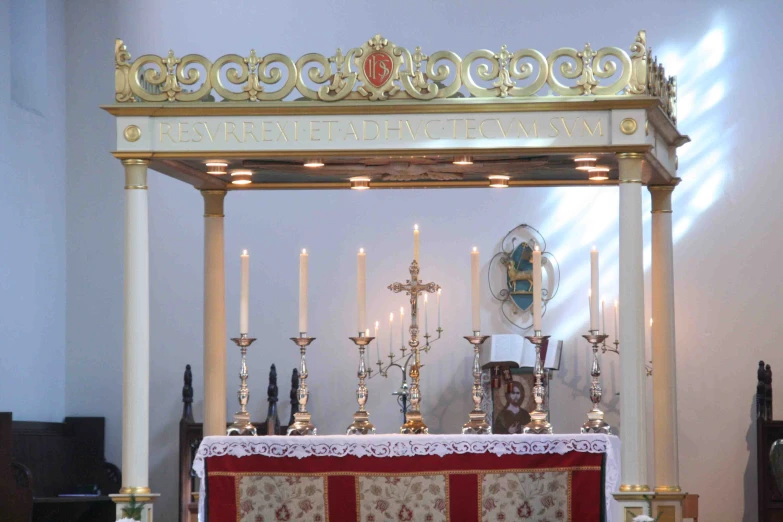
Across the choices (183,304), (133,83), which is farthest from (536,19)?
(133,83)

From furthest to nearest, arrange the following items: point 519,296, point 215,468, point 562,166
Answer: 1. point 519,296
2. point 562,166
3. point 215,468

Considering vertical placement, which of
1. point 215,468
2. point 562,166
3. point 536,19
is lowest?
point 215,468

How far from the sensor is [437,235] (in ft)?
40.0

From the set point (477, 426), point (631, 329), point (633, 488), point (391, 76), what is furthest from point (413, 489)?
point (391, 76)

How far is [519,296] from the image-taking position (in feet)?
39.3

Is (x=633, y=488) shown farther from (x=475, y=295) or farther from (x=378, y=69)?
(x=378, y=69)

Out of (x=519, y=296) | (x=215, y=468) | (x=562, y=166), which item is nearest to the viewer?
(x=215, y=468)

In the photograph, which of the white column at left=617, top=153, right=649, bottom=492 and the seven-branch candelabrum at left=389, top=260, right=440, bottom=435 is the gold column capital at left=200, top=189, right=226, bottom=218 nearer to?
the seven-branch candelabrum at left=389, top=260, right=440, bottom=435

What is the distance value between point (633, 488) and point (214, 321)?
346 cm

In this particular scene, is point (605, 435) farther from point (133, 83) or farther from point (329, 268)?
point (329, 268)

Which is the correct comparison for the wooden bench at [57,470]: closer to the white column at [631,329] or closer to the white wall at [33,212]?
the white wall at [33,212]

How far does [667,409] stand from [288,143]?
337cm

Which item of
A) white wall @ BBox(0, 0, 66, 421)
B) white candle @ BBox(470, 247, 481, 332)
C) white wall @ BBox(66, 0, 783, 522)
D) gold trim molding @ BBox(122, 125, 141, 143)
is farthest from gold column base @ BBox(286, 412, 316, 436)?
white wall @ BBox(0, 0, 66, 421)

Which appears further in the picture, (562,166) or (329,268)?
(329,268)
